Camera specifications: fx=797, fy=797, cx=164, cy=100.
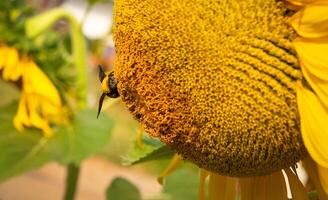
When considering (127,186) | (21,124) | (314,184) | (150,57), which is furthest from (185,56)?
(21,124)

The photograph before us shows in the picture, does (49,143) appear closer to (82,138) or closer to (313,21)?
(82,138)

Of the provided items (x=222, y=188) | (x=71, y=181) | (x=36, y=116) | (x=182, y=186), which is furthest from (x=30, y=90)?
(x=222, y=188)

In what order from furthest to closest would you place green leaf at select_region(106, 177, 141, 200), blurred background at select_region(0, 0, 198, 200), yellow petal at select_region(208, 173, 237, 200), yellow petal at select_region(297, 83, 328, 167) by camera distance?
blurred background at select_region(0, 0, 198, 200)
green leaf at select_region(106, 177, 141, 200)
yellow petal at select_region(208, 173, 237, 200)
yellow petal at select_region(297, 83, 328, 167)

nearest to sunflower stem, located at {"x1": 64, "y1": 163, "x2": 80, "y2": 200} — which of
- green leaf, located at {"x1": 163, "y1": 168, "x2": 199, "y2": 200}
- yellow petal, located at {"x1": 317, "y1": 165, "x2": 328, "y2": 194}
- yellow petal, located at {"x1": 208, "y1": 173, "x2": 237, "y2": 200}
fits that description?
green leaf, located at {"x1": 163, "y1": 168, "x2": 199, "y2": 200}

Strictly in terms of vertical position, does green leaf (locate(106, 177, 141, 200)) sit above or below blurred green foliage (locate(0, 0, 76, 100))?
below

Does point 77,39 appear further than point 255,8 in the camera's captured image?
Yes

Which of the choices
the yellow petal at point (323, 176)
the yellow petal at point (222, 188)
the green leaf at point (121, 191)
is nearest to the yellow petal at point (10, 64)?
the green leaf at point (121, 191)

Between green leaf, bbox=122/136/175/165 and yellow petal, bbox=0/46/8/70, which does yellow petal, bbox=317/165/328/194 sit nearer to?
green leaf, bbox=122/136/175/165

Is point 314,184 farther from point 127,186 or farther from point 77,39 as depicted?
point 77,39
